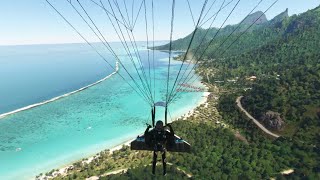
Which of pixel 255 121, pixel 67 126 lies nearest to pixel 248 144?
pixel 255 121

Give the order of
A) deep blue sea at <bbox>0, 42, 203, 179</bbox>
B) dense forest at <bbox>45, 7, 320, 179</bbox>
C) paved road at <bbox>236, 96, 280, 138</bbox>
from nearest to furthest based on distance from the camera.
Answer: dense forest at <bbox>45, 7, 320, 179</bbox> → deep blue sea at <bbox>0, 42, 203, 179</bbox> → paved road at <bbox>236, 96, 280, 138</bbox>

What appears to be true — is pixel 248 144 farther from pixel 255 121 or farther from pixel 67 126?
pixel 67 126

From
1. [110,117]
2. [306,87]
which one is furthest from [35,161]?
[306,87]

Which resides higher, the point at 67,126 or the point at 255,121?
the point at 255,121

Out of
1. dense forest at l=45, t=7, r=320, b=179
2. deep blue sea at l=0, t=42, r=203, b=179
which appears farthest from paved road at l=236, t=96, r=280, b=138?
deep blue sea at l=0, t=42, r=203, b=179

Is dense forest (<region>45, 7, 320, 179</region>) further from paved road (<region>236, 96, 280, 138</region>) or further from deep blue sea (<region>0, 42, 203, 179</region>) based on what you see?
deep blue sea (<region>0, 42, 203, 179</region>)

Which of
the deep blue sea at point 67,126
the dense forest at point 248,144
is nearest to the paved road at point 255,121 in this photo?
the dense forest at point 248,144

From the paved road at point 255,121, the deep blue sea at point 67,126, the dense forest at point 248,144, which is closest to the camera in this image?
the dense forest at point 248,144

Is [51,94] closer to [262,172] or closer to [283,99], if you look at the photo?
[283,99]

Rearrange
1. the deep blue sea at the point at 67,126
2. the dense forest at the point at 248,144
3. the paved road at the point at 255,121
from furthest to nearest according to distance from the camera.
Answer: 1. the paved road at the point at 255,121
2. the deep blue sea at the point at 67,126
3. the dense forest at the point at 248,144

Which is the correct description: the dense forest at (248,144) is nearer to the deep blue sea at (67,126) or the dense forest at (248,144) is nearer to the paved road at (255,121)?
the paved road at (255,121)

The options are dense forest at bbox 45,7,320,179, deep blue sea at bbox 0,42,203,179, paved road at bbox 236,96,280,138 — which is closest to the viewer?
dense forest at bbox 45,7,320,179
